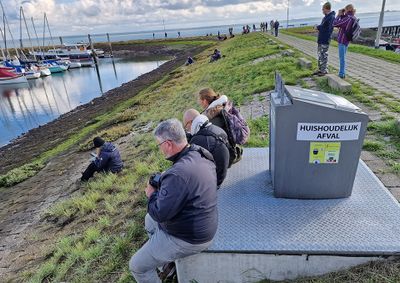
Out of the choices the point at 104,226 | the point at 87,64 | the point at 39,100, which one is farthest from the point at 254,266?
the point at 87,64

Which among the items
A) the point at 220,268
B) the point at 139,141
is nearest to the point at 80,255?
the point at 220,268

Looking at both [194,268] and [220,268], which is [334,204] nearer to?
[220,268]

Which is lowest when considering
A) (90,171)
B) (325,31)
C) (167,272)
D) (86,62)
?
(86,62)

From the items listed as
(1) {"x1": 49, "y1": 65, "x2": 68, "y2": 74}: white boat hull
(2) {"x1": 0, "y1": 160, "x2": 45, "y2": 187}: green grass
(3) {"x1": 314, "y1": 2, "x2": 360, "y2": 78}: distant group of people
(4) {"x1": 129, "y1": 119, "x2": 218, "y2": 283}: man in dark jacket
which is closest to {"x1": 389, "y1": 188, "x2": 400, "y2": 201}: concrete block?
(4) {"x1": 129, "y1": 119, "x2": 218, "y2": 283}: man in dark jacket

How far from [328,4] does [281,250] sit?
7.89 metres

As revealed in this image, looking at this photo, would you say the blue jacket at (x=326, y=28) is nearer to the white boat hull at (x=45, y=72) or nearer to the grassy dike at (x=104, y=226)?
the grassy dike at (x=104, y=226)

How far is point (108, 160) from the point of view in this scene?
7.63 metres

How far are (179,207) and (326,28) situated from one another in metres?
8.17

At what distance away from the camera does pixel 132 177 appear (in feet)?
21.3

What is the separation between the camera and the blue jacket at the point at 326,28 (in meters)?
8.74

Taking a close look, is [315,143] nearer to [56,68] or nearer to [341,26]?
[341,26]

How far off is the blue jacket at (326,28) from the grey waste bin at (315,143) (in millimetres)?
6382

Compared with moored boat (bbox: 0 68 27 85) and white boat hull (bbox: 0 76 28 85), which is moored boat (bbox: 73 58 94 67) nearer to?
white boat hull (bbox: 0 76 28 85)

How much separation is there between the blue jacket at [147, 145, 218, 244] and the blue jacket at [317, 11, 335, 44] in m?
7.66
